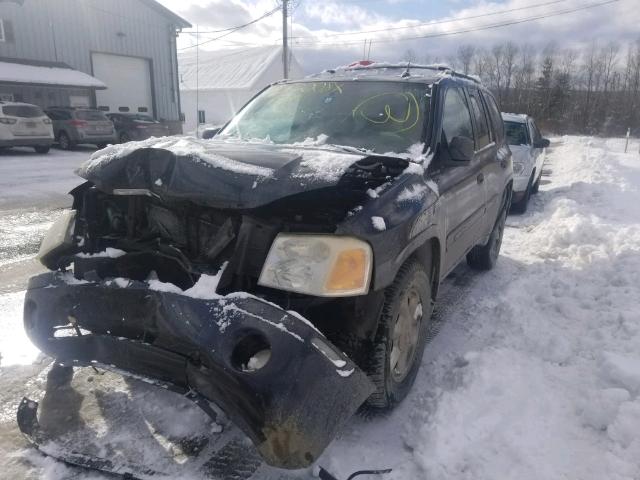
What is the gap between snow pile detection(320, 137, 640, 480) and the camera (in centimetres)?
236

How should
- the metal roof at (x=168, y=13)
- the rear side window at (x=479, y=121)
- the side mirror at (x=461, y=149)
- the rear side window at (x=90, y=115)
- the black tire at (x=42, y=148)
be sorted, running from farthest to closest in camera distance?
the metal roof at (x=168, y=13) < the rear side window at (x=90, y=115) < the black tire at (x=42, y=148) < the rear side window at (x=479, y=121) < the side mirror at (x=461, y=149)

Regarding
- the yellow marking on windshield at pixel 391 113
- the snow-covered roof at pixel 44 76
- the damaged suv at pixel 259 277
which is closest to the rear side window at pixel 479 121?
the yellow marking on windshield at pixel 391 113

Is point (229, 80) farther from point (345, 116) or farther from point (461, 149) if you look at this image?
point (461, 149)

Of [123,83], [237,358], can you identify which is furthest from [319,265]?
[123,83]

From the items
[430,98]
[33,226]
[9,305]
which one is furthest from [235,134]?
[33,226]

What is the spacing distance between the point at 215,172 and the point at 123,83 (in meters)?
27.2

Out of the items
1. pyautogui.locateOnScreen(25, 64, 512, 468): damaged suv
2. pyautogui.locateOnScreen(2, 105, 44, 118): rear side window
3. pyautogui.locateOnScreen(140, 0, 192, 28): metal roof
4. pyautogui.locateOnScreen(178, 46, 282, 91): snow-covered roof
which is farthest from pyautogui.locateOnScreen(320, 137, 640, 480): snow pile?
pyautogui.locateOnScreen(178, 46, 282, 91): snow-covered roof

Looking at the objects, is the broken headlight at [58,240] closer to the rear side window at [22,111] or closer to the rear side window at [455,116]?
the rear side window at [455,116]

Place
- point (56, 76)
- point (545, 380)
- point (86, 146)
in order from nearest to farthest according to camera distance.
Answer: point (545, 380), point (86, 146), point (56, 76)

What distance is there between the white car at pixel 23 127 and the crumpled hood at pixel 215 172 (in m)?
15.4

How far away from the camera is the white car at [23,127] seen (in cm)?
1525

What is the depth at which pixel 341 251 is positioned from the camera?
2135 mm

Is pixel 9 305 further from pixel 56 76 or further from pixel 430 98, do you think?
pixel 56 76

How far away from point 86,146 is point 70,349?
2014 cm
